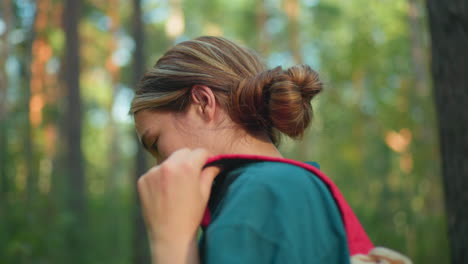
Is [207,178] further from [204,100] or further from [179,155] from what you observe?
[204,100]

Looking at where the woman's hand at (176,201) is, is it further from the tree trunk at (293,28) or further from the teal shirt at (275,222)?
the tree trunk at (293,28)

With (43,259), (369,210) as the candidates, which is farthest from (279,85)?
(369,210)

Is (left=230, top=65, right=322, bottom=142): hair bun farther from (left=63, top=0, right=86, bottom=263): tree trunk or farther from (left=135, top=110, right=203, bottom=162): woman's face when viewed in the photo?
(left=63, top=0, right=86, bottom=263): tree trunk

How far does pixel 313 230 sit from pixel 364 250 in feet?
0.62

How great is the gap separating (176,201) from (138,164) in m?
7.81

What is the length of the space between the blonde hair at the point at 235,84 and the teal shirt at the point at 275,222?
0.23 meters

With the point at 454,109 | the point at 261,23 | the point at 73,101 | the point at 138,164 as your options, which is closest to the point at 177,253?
the point at 454,109

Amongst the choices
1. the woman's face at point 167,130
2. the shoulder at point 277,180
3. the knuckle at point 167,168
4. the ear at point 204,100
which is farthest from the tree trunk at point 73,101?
the shoulder at point 277,180

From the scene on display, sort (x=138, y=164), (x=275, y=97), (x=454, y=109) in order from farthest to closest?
(x=138, y=164) → (x=454, y=109) → (x=275, y=97)

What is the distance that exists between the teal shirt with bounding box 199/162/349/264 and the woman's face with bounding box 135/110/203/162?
0.88 feet

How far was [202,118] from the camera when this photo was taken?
1.45 metres

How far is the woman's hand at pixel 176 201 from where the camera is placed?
4.07ft

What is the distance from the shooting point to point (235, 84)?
1429 millimetres

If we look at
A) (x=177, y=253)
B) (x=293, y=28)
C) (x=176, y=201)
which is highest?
(x=293, y=28)
